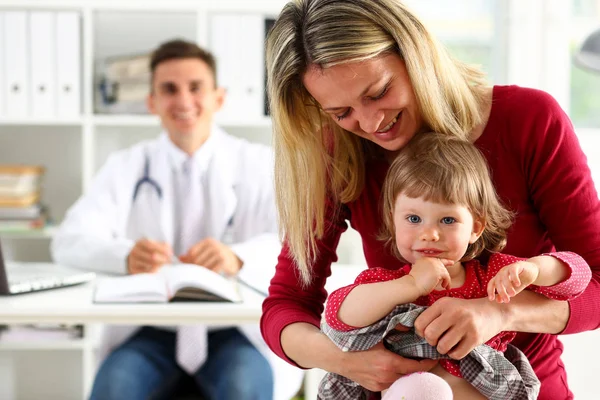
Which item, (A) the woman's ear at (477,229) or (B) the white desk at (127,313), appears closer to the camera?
(A) the woman's ear at (477,229)

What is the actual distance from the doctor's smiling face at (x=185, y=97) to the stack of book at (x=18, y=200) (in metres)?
0.78

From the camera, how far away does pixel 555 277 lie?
1221 mm

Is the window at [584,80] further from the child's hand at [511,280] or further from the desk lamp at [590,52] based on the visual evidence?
the child's hand at [511,280]

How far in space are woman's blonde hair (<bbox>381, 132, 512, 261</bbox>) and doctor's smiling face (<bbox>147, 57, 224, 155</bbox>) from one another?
1.69 m

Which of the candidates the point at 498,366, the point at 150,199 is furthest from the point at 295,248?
the point at 150,199

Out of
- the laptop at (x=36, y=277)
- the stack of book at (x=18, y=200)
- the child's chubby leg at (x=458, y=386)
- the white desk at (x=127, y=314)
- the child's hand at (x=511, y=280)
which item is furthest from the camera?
the stack of book at (x=18, y=200)

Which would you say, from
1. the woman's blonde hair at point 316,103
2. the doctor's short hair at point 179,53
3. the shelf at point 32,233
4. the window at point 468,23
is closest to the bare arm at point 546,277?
the woman's blonde hair at point 316,103

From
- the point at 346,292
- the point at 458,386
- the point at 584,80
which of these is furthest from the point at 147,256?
the point at 584,80

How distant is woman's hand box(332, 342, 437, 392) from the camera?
1.25 m

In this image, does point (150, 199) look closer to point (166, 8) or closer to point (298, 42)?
point (166, 8)

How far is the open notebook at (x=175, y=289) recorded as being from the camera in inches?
82.2

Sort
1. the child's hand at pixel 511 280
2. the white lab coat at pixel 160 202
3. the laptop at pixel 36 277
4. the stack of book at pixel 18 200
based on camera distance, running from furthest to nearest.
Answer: the stack of book at pixel 18 200 < the white lab coat at pixel 160 202 < the laptop at pixel 36 277 < the child's hand at pixel 511 280

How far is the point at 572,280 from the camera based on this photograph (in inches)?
48.3

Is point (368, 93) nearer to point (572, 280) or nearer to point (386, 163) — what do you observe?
point (386, 163)
